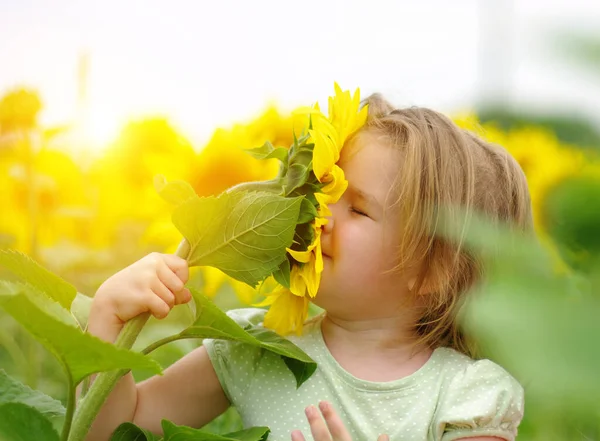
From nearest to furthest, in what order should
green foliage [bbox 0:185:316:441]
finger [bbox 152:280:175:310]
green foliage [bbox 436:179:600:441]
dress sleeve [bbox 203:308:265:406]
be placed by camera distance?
green foliage [bbox 436:179:600:441] < green foliage [bbox 0:185:316:441] < finger [bbox 152:280:175:310] < dress sleeve [bbox 203:308:265:406]

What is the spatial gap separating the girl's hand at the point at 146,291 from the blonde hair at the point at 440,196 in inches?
10.8

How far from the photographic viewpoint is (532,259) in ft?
0.26

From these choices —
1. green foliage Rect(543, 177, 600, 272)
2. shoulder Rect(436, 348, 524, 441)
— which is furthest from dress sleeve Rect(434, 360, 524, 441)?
green foliage Rect(543, 177, 600, 272)

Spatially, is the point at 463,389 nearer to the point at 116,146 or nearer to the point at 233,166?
the point at 233,166

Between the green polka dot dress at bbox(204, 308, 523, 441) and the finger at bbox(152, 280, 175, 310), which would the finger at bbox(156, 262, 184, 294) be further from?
the green polka dot dress at bbox(204, 308, 523, 441)

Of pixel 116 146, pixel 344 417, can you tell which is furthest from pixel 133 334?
pixel 116 146

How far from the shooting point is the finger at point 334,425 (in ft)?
2.33

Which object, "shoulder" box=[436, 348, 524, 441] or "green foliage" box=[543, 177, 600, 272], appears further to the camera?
"shoulder" box=[436, 348, 524, 441]

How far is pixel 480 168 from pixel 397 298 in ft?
0.64

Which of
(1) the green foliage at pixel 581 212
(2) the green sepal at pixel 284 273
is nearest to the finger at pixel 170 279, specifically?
(2) the green sepal at pixel 284 273

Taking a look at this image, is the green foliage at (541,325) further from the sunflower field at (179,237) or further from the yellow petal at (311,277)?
the yellow petal at (311,277)

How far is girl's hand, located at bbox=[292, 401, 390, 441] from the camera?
707mm

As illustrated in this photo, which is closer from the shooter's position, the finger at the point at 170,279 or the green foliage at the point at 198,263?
the green foliage at the point at 198,263

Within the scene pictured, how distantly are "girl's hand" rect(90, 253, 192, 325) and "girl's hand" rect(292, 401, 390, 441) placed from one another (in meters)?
0.17
